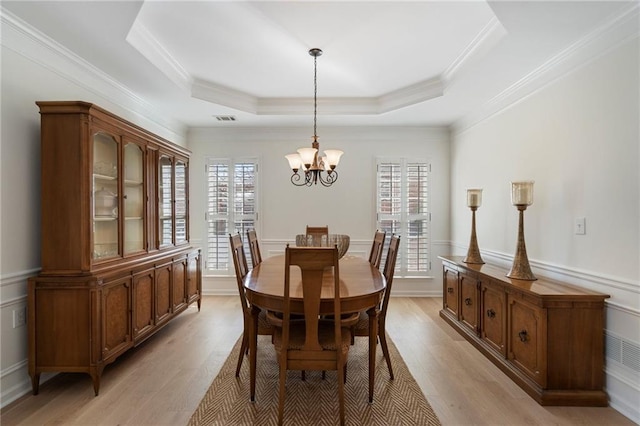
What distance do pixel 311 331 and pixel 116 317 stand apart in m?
1.71

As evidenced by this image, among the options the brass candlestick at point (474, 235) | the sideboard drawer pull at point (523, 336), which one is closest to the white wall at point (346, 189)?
the brass candlestick at point (474, 235)

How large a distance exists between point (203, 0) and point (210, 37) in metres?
0.50

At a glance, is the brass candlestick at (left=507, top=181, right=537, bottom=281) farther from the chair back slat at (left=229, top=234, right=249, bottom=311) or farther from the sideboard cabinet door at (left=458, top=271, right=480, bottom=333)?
the chair back slat at (left=229, top=234, right=249, bottom=311)

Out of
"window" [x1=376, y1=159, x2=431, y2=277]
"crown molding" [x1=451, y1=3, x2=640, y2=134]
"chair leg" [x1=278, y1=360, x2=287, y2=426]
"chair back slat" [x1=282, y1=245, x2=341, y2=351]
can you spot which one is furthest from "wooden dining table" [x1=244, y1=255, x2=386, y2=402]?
"window" [x1=376, y1=159, x2=431, y2=277]

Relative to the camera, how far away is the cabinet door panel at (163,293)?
3316 millimetres

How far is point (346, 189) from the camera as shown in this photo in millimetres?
5105

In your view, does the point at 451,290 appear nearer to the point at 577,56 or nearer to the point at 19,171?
the point at 577,56

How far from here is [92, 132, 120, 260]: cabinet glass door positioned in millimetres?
2611

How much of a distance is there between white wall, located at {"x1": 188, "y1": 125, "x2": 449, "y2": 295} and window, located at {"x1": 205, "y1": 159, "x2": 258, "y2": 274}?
0.13m

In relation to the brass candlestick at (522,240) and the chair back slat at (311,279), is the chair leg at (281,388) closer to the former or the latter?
the chair back slat at (311,279)

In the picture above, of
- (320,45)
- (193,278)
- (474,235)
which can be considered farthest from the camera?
(193,278)

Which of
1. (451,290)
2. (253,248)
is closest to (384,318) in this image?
(253,248)

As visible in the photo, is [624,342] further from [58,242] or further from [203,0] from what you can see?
[58,242]

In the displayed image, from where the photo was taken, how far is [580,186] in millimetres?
2537
